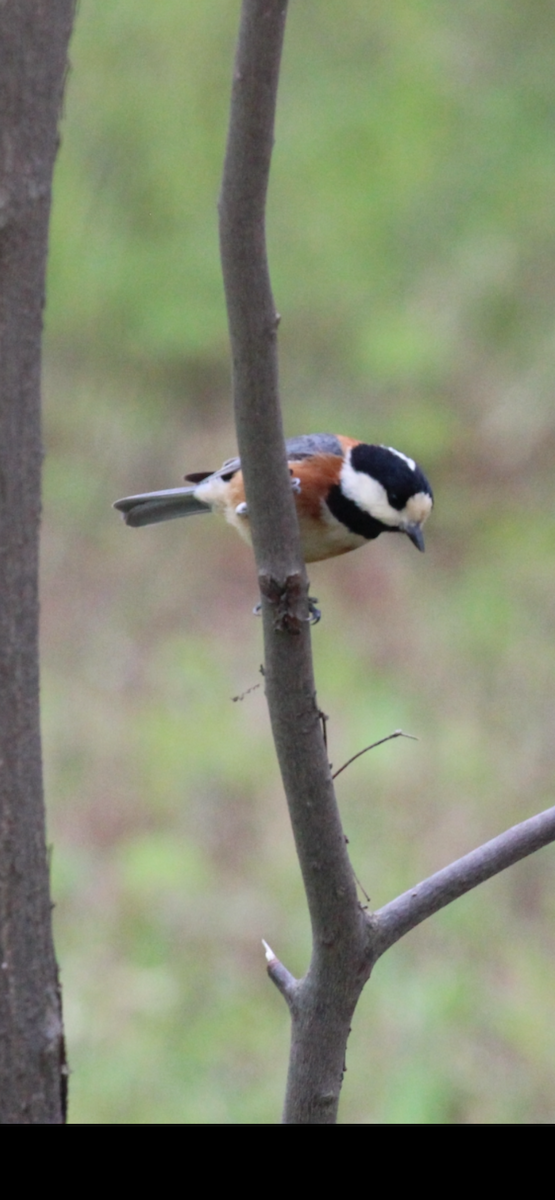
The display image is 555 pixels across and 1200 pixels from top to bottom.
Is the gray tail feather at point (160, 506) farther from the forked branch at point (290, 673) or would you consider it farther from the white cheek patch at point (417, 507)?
the forked branch at point (290, 673)

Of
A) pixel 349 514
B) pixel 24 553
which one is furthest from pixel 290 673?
pixel 349 514

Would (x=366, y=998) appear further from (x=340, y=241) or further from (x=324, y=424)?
(x=340, y=241)

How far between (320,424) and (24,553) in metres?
4.77

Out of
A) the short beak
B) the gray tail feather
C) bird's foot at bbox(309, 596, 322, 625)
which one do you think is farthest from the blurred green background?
bird's foot at bbox(309, 596, 322, 625)

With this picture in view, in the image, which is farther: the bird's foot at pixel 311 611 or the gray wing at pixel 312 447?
the gray wing at pixel 312 447

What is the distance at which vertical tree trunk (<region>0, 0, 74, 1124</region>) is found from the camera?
6.13 ft

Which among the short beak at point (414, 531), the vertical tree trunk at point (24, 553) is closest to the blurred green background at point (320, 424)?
the short beak at point (414, 531)

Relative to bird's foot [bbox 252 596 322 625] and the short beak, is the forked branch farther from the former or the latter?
the short beak

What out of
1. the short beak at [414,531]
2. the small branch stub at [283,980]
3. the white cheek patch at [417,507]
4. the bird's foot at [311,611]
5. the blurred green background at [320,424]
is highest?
the blurred green background at [320,424]

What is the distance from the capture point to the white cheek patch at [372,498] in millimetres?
2725

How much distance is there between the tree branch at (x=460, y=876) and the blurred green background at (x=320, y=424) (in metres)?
3.11

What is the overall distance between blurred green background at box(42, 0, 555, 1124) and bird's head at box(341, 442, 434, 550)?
2.33 m
